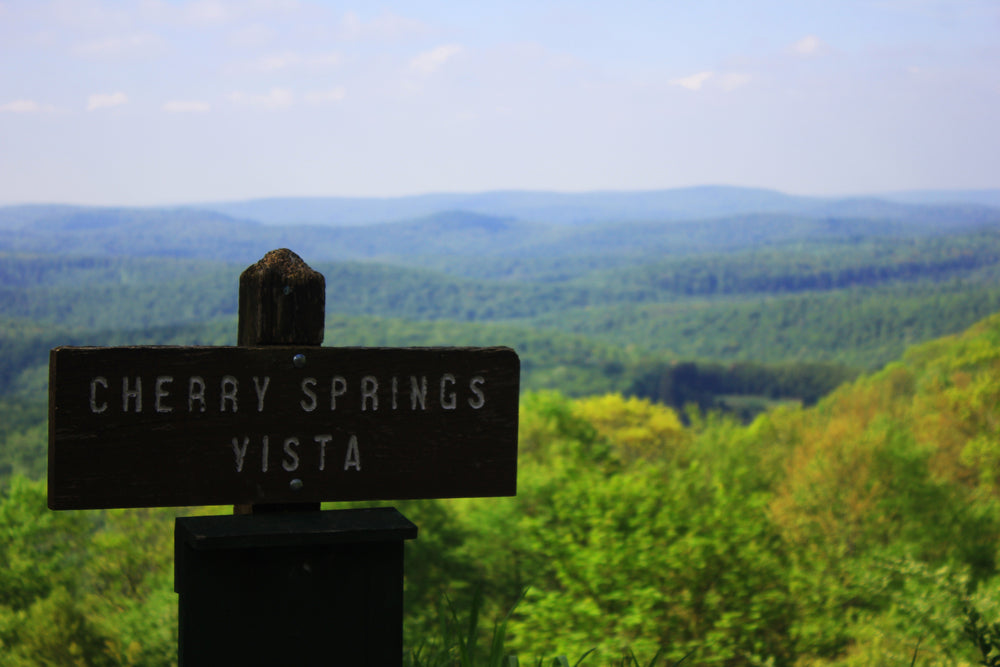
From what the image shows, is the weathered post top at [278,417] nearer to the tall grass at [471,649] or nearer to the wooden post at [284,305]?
the wooden post at [284,305]

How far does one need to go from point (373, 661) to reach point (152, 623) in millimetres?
22337

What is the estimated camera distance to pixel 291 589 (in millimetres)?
3014

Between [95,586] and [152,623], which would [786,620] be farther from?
[95,586]

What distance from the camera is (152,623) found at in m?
23.1

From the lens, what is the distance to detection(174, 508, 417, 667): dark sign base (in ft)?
9.56

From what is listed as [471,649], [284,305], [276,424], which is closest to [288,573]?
[276,424]

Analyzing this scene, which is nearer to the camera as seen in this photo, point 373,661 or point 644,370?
point 373,661

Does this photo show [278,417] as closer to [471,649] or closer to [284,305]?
[284,305]

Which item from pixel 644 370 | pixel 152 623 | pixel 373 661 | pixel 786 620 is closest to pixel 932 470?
pixel 786 620

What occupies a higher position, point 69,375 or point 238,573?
point 69,375

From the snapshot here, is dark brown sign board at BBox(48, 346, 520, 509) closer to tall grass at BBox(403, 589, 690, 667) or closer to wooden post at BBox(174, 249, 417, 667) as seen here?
→ wooden post at BBox(174, 249, 417, 667)

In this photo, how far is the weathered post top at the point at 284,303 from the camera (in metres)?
3.15

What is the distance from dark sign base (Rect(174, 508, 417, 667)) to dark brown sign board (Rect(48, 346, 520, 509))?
11 cm

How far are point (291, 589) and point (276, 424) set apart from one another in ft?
1.69
